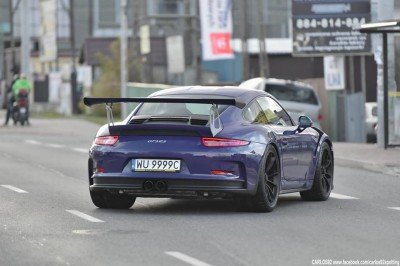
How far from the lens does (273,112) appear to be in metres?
14.7

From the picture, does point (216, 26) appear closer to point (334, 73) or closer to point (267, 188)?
point (334, 73)

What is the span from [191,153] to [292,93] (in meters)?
→ 18.5

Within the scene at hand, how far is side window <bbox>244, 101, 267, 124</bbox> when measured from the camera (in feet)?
45.7

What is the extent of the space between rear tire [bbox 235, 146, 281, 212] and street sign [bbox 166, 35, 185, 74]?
33.4 metres

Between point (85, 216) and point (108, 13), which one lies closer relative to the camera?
point (85, 216)

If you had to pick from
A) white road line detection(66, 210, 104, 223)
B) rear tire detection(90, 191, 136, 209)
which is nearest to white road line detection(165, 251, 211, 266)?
white road line detection(66, 210, 104, 223)

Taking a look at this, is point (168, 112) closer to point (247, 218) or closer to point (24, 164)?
point (247, 218)

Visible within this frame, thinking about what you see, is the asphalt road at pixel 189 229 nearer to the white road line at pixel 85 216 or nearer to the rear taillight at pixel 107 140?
the white road line at pixel 85 216

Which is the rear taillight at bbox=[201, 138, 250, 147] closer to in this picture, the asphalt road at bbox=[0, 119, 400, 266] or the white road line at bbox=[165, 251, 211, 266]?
the asphalt road at bbox=[0, 119, 400, 266]

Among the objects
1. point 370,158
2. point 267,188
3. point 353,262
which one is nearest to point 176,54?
point 370,158

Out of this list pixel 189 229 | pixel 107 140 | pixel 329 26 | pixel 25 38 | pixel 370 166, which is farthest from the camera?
pixel 25 38

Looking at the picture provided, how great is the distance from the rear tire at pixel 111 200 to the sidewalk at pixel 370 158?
25.9 ft

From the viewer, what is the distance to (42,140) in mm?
32281

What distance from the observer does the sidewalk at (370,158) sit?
21962 millimetres
